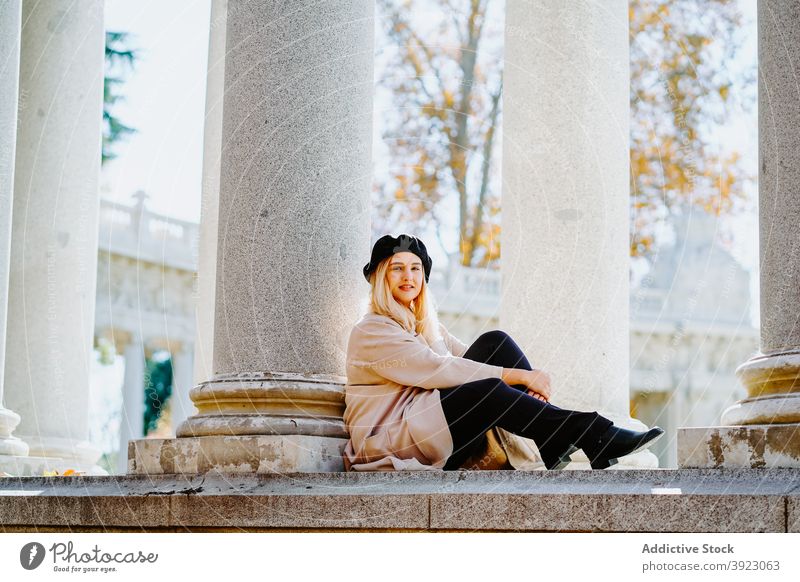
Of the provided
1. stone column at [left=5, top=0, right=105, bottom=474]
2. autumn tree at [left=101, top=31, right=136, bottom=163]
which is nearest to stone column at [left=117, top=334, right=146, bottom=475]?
autumn tree at [left=101, top=31, right=136, bottom=163]

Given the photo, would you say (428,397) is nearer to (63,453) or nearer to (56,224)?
(63,453)

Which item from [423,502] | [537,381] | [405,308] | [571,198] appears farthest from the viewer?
[571,198]

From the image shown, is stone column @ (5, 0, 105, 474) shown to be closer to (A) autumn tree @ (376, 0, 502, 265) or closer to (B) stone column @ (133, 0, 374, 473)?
(B) stone column @ (133, 0, 374, 473)

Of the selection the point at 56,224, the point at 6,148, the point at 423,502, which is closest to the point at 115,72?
the point at 56,224

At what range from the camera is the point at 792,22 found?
4747 cm

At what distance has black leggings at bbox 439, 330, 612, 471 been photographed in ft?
168

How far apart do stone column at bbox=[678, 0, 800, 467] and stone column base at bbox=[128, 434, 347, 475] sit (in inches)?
648

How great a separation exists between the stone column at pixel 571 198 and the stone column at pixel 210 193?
21.4 meters

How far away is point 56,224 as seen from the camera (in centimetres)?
8838

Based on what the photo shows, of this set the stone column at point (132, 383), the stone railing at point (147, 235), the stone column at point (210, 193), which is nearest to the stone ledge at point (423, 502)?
the stone column at point (210, 193)

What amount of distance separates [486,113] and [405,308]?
349 ft
